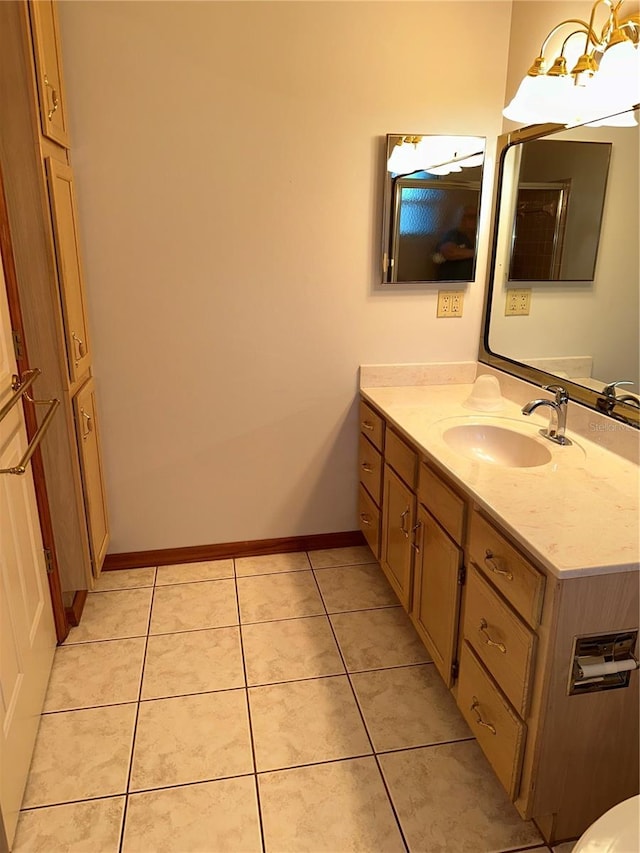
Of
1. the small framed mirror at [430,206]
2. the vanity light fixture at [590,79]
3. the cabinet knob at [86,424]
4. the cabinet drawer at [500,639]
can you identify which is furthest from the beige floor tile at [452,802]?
the vanity light fixture at [590,79]

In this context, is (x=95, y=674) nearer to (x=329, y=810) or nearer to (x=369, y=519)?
(x=329, y=810)

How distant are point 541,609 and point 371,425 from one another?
4.30 ft

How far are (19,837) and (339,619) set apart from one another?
122cm

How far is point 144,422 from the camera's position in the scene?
8.29 ft

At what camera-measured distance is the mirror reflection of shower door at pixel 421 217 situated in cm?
240

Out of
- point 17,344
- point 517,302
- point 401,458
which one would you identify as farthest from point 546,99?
point 17,344

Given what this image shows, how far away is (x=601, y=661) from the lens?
51.5 inches

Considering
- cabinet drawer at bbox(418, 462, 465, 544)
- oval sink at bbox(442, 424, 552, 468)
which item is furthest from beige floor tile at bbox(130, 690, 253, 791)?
oval sink at bbox(442, 424, 552, 468)

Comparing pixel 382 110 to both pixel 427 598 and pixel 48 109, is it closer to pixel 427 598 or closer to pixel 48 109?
pixel 48 109

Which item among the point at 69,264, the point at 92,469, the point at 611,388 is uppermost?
the point at 69,264

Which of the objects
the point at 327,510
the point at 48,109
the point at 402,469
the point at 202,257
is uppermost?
the point at 48,109

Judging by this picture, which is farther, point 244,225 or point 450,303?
point 450,303

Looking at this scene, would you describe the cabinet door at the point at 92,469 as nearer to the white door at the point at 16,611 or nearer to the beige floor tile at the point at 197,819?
the white door at the point at 16,611

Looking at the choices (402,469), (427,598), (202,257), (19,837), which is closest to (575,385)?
(402,469)
